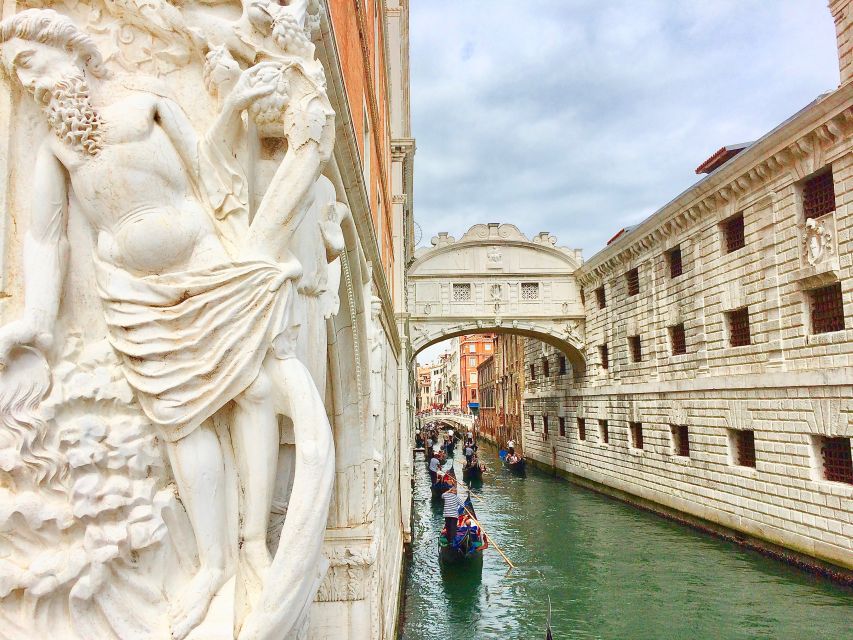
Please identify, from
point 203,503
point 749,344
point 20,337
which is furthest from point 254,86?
point 749,344

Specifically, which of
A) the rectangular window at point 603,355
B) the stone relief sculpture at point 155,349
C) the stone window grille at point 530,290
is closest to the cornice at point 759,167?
the rectangular window at point 603,355

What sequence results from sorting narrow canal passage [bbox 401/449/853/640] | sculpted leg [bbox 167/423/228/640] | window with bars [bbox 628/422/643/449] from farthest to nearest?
window with bars [bbox 628/422/643/449] → narrow canal passage [bbox 401/449/853/640] → sculpted leg [bbox 167/423/228/640]

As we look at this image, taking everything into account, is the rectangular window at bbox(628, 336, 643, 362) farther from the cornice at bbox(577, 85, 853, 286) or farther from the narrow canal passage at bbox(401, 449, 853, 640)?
the narrow canal passage at bbox(401, 449, 853, 640)

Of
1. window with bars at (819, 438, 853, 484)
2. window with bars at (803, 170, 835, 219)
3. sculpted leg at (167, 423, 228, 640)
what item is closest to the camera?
sculpted leg at (167, 423, 228, 640)

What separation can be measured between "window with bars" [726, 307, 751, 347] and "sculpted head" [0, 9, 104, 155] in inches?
518

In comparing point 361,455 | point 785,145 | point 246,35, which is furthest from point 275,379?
point 785,145

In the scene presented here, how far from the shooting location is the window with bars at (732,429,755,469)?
12.4 m

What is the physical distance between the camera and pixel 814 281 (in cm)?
1047

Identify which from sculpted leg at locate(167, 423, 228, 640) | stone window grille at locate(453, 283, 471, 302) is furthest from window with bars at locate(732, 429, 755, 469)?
sculpted leg at locate(167, 423, 228, 640)

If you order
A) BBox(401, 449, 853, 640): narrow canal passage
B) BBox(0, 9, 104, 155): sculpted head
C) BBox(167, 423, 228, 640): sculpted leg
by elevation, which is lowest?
BBox(401, 449, 853, 640): narrow canal passage

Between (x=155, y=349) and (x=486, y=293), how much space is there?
19.0 meters

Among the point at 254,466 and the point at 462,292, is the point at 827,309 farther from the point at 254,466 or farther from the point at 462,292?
the point at 462,292

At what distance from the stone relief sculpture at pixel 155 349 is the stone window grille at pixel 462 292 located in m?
18.7

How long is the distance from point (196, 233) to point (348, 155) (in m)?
1.84
